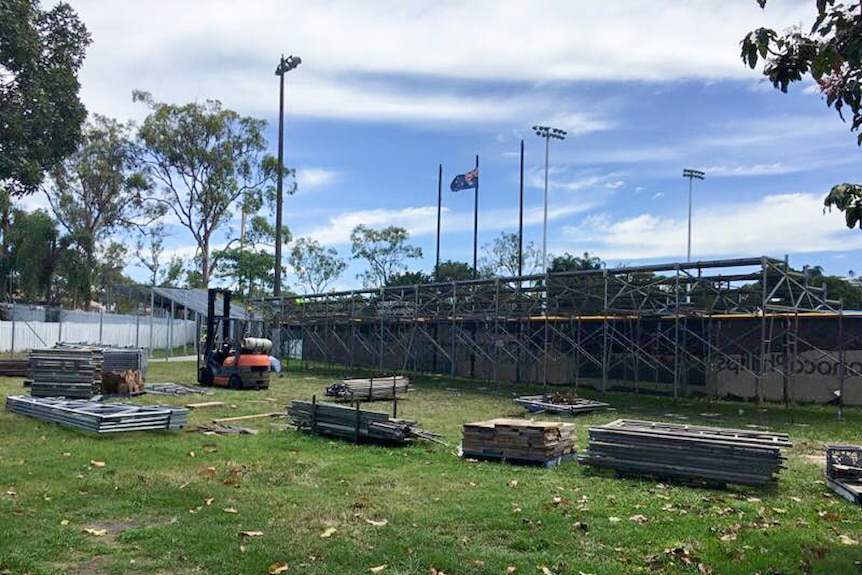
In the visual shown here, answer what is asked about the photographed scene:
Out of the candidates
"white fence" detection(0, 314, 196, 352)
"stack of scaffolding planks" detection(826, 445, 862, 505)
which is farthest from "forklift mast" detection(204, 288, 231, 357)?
"stack of scaffolding planks" detection(826, 445, 862, 505)

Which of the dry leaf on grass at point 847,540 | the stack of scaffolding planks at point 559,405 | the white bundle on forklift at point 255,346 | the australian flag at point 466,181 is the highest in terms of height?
the australian flag at point 466,181

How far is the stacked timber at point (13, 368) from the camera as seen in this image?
25.2 meters

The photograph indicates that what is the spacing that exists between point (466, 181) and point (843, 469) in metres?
45.8

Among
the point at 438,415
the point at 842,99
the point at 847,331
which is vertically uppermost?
the point at 842,99

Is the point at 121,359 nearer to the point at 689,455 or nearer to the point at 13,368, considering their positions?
the point at 13,368

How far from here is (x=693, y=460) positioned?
9.42m

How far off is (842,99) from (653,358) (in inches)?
779

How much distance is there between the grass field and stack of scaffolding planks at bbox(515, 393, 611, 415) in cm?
662

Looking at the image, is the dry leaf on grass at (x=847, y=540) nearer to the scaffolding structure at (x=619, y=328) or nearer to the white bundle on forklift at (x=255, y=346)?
the scaffolding structure at (x=619, y=328)

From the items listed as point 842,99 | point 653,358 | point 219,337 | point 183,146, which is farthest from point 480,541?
point 183,146

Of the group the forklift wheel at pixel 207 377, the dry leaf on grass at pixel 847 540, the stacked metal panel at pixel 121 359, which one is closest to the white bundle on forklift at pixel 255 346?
the forklift wheel at pixel 207 377

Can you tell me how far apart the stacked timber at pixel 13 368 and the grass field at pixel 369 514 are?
1442cm

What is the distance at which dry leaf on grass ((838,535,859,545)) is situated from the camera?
670cm

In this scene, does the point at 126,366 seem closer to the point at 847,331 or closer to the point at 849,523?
the point at 849,523
